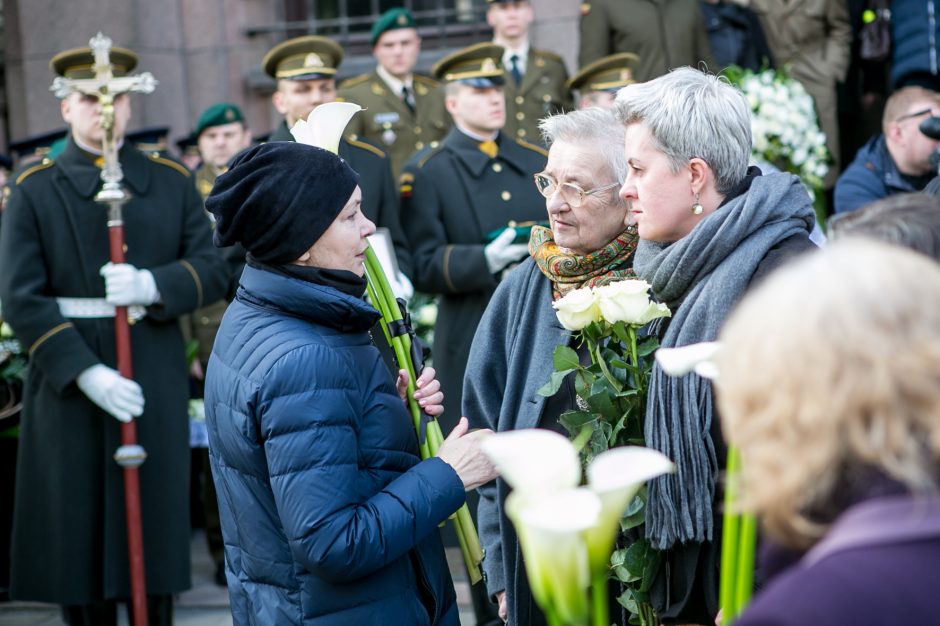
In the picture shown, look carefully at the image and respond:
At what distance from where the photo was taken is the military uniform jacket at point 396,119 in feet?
24.0

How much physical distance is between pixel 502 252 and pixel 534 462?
3849 mm

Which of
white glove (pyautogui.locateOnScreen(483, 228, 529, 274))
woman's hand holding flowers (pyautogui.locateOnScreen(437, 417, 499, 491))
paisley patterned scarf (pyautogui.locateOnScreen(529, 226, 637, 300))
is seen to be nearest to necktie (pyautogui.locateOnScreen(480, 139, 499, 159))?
white glove (pyautogui.locateOnScreen(483, 228, 529, 274))

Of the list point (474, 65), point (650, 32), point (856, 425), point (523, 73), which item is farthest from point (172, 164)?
point (856, 425)

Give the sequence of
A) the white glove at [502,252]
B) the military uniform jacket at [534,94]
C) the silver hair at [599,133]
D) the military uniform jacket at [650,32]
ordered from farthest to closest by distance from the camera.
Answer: the military uniform jacket at [650,32]
the military uniform jacket at [534,94]
the white glove at [502,252]
the silver hair at [599,133]

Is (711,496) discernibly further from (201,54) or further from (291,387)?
(201,54)

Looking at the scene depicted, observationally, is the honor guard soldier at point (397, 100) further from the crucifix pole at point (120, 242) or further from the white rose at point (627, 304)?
the white rose at point (627, 304)

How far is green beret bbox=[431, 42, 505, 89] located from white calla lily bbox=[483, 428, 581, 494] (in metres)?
4.72

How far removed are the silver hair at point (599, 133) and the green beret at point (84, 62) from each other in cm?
293

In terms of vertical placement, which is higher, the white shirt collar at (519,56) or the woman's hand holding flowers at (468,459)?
the white shirt collar at (519,56)

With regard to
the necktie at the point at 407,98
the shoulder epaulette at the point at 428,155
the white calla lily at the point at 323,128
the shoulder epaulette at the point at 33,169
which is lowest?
the shoulder epaulette at the point at 428,155

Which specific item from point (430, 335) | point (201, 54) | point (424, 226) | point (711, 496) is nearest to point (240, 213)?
point (711, 496)

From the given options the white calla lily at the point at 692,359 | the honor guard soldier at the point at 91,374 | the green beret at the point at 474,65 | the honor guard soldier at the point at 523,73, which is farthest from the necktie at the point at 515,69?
the white calla lily at the point at 692,359

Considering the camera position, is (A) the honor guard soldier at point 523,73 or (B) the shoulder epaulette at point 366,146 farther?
(A) the honor guard soldier at point 523,73

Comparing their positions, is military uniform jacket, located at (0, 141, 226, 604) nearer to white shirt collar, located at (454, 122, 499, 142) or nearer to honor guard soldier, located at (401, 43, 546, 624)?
honor guard soldier, located at (401, 43, 546, 624)
